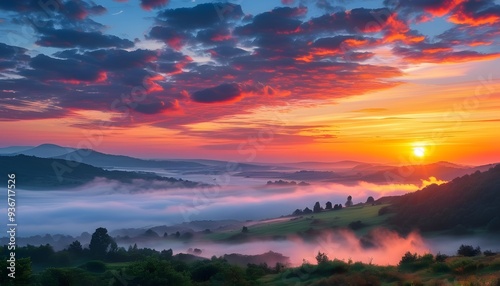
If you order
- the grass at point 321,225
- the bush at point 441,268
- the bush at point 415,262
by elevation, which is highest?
the bush at point 441,268

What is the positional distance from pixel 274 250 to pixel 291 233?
603 inches

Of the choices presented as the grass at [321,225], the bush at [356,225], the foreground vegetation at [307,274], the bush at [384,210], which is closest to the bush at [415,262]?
the foreground vegetation at [307,274]

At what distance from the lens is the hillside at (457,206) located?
81.4 m

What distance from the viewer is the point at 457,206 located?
88875 millimetres

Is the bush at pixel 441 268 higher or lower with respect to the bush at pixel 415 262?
higher

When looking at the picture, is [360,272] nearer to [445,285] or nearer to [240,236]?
[445,285]

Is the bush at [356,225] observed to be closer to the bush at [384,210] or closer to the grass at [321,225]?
the grass at [321,225]

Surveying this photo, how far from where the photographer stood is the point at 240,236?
117 meters

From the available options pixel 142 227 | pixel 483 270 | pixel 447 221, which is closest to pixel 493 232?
pixel 447 221

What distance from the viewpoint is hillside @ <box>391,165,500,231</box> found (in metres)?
81.4

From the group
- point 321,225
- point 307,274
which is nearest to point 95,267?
point 307,274

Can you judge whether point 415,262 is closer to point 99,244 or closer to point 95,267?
point 95,267

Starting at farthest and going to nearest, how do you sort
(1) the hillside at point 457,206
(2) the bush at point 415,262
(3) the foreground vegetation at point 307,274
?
1. (1) the hillside at point 457,206
2. (2) the bush at point 415,262
3. (3) the foreground vegetation at point 307,274

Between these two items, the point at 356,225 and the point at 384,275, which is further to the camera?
the point at 356,225
